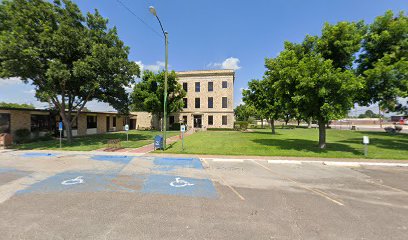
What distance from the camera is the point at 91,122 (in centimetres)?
2777

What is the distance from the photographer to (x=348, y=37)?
13.0 m

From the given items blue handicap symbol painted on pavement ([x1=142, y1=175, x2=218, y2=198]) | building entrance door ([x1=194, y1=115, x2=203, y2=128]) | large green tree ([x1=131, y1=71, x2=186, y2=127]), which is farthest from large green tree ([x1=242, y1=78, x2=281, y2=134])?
blue handicap symbol painted on pavement ([x1=142, y1=175, x2=218, y2=198])

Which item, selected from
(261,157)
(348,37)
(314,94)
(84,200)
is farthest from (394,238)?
(348,37)

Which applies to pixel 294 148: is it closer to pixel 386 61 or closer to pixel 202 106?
pixel 386 61

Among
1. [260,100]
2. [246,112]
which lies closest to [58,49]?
[260,100]

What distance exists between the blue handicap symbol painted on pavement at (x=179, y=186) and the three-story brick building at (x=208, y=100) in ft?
101

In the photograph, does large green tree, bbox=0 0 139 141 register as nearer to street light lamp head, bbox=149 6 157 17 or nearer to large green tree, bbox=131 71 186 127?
street light lamp head, bbox=149 6 157 17

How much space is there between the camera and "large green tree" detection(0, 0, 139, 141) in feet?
43.7

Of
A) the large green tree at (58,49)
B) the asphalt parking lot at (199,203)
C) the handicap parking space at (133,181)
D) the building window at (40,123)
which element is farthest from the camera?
the building window at (40,123)

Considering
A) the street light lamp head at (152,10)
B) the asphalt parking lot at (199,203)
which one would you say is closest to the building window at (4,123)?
the asphalt parking lot at (199,203)

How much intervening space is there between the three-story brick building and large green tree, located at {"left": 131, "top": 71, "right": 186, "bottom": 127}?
544cm

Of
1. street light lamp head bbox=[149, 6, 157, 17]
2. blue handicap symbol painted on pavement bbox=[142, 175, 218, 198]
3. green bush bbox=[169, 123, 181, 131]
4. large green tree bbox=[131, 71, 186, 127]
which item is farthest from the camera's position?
green bush bbox=[169, 123, 181, 131]

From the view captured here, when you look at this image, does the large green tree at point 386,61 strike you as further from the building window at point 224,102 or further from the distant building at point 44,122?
the distant building at point 44,122

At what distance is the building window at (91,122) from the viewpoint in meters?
27.0
